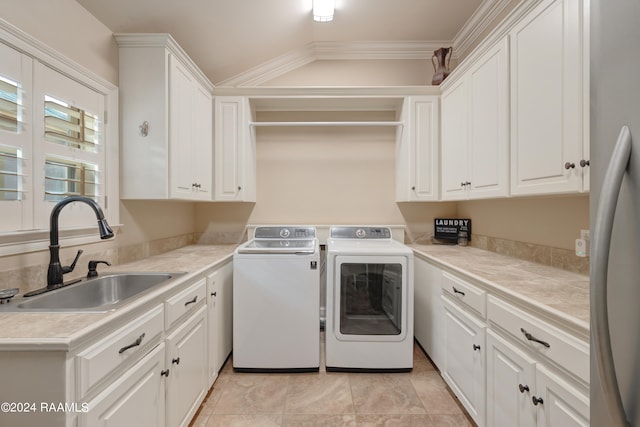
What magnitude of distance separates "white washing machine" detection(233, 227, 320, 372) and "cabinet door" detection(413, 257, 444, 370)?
32.4 inches

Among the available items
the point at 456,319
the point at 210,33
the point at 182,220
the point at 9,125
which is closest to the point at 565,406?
the point at 456,319

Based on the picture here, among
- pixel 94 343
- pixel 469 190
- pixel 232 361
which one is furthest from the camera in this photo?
pixel 232 361

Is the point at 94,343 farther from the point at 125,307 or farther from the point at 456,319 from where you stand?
the point at 456,319

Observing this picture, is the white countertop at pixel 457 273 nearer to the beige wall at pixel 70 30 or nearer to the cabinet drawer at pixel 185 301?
the cabinet drawer at pixel 185 301

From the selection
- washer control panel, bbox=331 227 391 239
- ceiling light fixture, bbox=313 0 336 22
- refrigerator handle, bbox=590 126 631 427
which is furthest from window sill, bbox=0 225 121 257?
ceiling light fixture, bbox=313 0 336 22

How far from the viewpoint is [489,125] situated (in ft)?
6.01

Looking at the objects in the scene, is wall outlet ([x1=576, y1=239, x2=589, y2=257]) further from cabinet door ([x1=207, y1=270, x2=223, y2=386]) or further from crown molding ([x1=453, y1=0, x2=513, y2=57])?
cabinet door ([x1=207, y1=270, x2=223, y2=386])

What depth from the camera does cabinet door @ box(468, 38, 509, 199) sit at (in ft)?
5.54

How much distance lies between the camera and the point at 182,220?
8.91 feet

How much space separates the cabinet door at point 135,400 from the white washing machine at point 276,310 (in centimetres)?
83

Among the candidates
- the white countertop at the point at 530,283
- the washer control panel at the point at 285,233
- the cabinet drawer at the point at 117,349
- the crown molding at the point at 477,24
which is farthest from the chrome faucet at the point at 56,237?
the crown molding at the point at 477,24

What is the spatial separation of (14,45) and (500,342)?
246 centimetres

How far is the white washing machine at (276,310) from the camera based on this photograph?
2.09m

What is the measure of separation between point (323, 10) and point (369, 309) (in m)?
2.39
